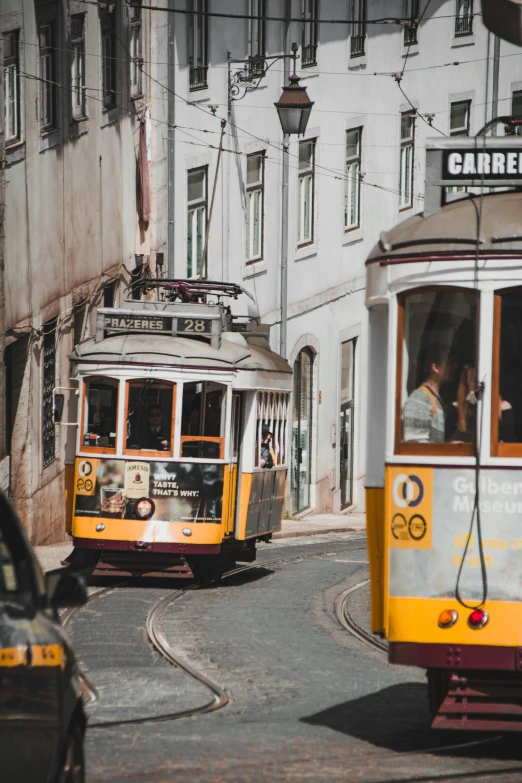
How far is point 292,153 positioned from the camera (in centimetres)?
3009

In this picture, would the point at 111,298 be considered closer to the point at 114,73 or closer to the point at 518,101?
the point at 114,73

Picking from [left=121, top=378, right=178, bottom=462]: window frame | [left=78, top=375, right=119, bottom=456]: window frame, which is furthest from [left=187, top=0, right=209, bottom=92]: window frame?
[left=121, top=378, right=178, bottom=462]: window frame

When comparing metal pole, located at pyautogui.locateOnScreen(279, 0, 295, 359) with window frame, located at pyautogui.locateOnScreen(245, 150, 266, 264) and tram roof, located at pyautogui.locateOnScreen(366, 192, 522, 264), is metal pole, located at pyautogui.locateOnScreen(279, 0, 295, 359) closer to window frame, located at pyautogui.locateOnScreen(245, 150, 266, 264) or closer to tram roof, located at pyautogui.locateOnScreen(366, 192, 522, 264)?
window frame, located at pyautogui.locateOnScreen(245, 150, 266, 264)

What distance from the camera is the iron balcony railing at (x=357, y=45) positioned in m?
32.1

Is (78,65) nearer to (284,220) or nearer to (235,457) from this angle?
(284,220)

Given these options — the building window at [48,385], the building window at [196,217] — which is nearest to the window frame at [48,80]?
the building window at [48,385]

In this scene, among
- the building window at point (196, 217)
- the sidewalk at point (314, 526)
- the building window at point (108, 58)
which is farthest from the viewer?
the building window at point (196, 217)

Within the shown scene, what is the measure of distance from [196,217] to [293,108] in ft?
12.9

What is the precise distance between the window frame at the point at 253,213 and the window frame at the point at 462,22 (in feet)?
28.0

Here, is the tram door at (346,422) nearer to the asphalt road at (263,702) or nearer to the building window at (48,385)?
the building window at (48,385)

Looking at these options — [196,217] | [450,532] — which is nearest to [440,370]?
[450,532]

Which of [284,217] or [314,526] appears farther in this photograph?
[284,217]

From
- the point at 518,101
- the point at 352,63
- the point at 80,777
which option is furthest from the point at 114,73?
the point at 80,777

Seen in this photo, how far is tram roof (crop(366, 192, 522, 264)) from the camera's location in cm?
855
